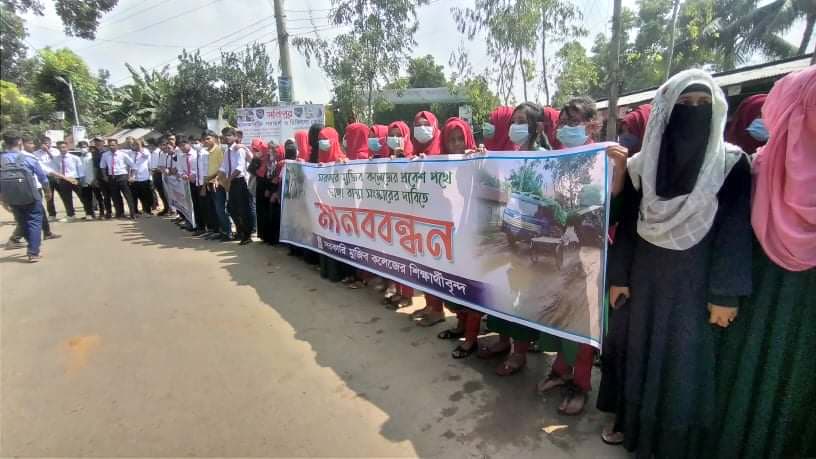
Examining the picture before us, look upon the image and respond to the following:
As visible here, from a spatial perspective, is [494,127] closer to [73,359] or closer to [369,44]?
[73,359]

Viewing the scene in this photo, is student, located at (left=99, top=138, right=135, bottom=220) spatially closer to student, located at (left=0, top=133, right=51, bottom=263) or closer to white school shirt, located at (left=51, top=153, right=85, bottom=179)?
white school shirt, located at (left=51, top=153, right=85, bottom=179)

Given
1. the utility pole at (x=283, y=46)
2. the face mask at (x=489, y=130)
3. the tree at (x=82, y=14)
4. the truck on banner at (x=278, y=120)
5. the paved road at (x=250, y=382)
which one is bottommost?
the paved road at (x=250, y=382)

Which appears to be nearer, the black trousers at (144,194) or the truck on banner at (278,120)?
the truck on banner at (278,120)

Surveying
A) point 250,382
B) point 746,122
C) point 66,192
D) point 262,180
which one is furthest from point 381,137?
point 66,192

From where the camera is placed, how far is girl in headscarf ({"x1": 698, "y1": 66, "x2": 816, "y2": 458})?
1524mm

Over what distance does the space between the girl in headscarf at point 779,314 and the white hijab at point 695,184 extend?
0.17 metres

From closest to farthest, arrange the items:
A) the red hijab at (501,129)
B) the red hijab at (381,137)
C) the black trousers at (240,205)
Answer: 1. the red hijab at (501,129)
2. the red hijab at (381,137)
3. the black trousers at (240,205)

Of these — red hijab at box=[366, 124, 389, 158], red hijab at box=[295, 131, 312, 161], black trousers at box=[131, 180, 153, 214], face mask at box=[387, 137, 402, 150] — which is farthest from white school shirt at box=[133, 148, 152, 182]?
face mask at box=[387, 137, 402, 150]

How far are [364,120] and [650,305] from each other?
9.33 metres

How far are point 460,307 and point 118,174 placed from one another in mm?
9590

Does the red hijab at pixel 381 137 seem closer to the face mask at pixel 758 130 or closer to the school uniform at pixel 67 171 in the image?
the face mask at pixel 758 130

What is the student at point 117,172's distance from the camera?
30.8ft

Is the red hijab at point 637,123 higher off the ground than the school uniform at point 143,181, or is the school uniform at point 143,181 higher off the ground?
the red hijab at point 637,123

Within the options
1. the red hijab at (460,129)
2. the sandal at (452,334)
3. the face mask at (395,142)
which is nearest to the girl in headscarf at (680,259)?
the sandal at (452,334)
